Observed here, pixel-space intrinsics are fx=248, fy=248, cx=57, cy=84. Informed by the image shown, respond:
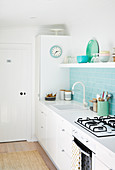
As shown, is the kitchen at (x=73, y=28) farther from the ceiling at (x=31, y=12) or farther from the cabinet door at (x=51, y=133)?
the cabinet door at (x=51, y=133)

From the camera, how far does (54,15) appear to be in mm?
4152

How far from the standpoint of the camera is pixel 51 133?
394cm

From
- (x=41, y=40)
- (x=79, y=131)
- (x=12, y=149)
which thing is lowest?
(x=12, y=149)

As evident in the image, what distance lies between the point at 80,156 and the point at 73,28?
8.94ft

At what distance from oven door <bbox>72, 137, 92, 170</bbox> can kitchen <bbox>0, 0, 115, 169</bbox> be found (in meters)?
0.85

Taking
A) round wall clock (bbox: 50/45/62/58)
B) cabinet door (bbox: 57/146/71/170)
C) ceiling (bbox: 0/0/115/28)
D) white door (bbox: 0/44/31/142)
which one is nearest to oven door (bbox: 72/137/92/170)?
cabinet door (bbox: 57/146/71/170)

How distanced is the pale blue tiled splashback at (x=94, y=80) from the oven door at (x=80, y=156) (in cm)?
84

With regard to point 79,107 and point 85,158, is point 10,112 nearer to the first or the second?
point 79,107

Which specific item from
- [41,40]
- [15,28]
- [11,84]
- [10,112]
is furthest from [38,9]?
[10,112]

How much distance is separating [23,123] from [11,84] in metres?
0.87

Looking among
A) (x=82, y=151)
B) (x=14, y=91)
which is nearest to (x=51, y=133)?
(x=82, y=151)

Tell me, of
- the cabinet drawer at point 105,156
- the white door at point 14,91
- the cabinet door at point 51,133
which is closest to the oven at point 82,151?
the cabinet drawer at point 105,156

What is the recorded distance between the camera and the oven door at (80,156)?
245 centimetres

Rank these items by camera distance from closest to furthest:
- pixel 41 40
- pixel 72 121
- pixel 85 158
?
pixel 85 158
pixel 72 121
pixel 41 40
